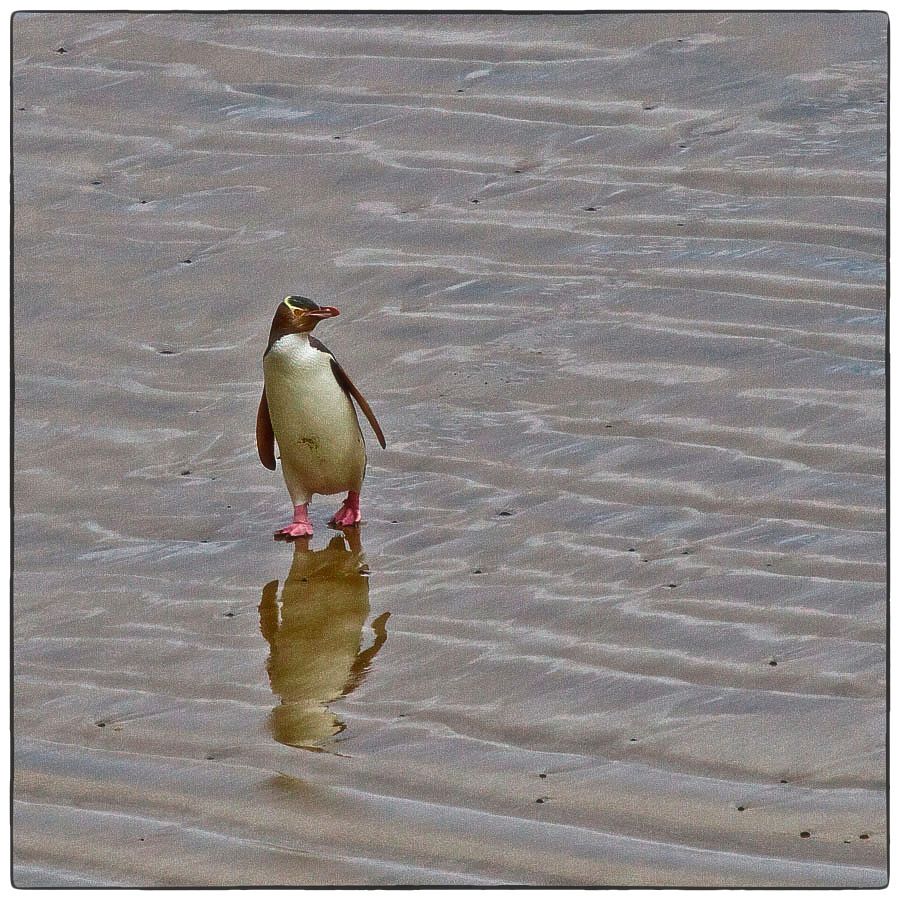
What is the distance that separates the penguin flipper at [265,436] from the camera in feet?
11.7

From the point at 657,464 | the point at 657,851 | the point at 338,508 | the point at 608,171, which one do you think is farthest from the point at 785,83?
the point at 657,851

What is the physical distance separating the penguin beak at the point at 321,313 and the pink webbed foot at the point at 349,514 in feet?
0.87

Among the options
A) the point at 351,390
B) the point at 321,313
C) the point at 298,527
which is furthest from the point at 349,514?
the point at 321,313

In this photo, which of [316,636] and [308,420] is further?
[308,420]

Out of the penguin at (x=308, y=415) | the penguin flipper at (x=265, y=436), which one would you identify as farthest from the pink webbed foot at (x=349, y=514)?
the penguin flipper at (x=265, y=436)

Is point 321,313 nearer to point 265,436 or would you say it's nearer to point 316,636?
point 265,436

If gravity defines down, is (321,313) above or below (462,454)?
above

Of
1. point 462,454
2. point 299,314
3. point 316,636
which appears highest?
point 299,314

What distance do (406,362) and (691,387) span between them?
0.44 m

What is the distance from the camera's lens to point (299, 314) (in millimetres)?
3535

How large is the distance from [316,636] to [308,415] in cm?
38

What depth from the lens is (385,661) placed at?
3240mm

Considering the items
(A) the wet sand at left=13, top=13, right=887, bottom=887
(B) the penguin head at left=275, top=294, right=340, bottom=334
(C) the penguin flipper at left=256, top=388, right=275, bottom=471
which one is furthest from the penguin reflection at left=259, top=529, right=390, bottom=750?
(B) the penguin head at left=275, top=294, right=340, bottom=334

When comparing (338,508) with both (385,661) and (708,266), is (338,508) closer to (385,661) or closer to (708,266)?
(385,661)
